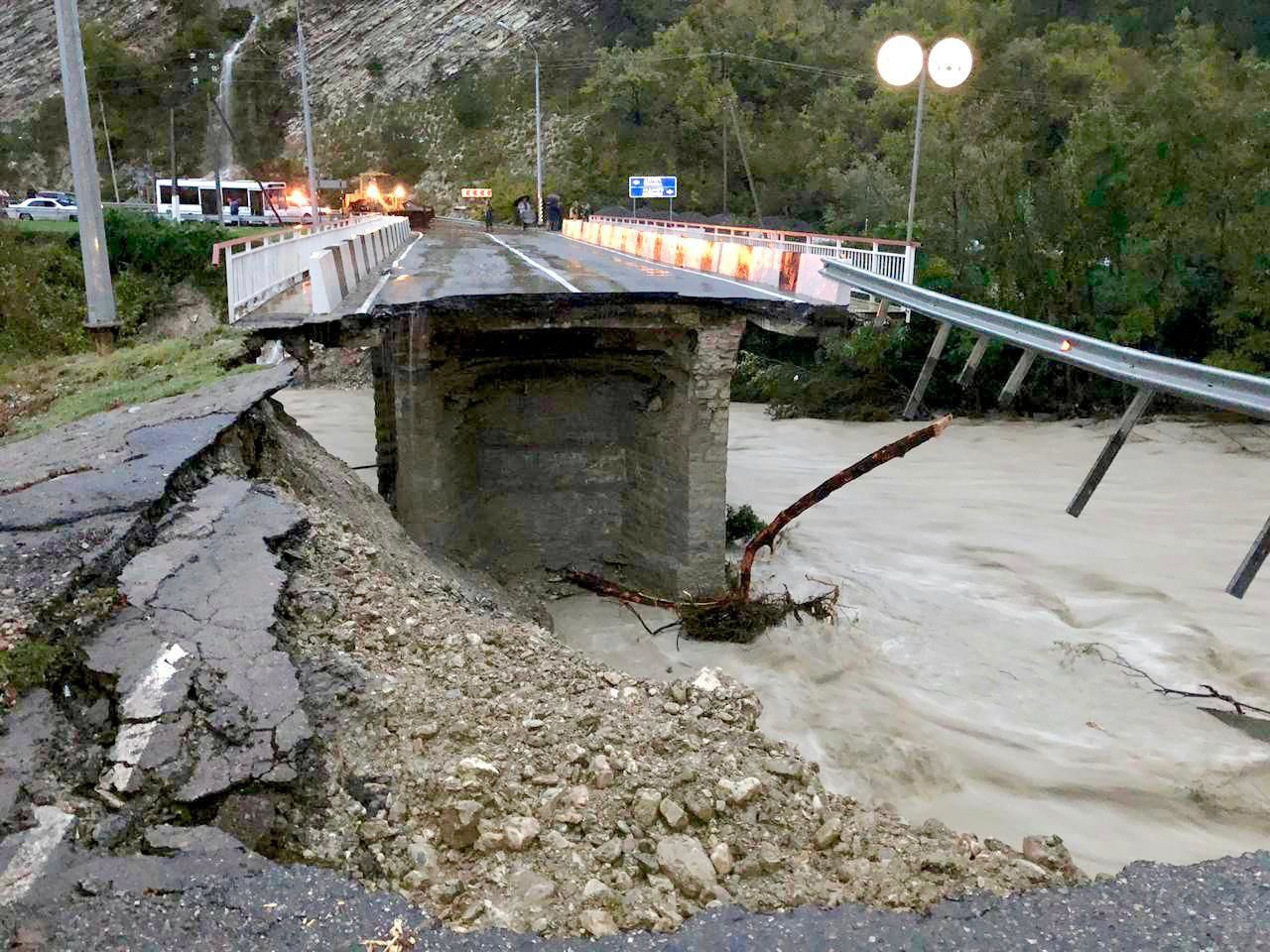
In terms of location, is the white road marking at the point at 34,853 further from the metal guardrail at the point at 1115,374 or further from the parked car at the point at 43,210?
the parked car at the point at 43,210

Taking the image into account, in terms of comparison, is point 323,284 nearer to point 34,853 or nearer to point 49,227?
point 34,853

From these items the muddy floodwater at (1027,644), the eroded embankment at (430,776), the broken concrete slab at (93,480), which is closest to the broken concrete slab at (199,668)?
the eroded embankment at (430,776)

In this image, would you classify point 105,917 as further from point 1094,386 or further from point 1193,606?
point 1094,386

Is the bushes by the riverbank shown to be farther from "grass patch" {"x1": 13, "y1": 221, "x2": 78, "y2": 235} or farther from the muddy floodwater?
"grass patch" {"x1": 13, "y1": 221, "x2": 78, "y2": 235}

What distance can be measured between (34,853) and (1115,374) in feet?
22.2

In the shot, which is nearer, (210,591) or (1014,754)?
(210,591)

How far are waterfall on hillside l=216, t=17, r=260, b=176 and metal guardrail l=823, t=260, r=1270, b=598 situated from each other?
89.0 metres

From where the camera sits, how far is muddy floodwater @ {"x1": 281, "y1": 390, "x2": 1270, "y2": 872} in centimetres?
1020

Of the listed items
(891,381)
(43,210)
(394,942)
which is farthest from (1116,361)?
(43,210)

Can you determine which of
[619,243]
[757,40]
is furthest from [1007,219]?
[757,40]

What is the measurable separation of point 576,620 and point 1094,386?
814 inches

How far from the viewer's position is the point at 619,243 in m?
33.2

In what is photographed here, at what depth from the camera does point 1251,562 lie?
5215 millimetres

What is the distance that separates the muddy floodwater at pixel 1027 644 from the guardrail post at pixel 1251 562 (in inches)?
174
